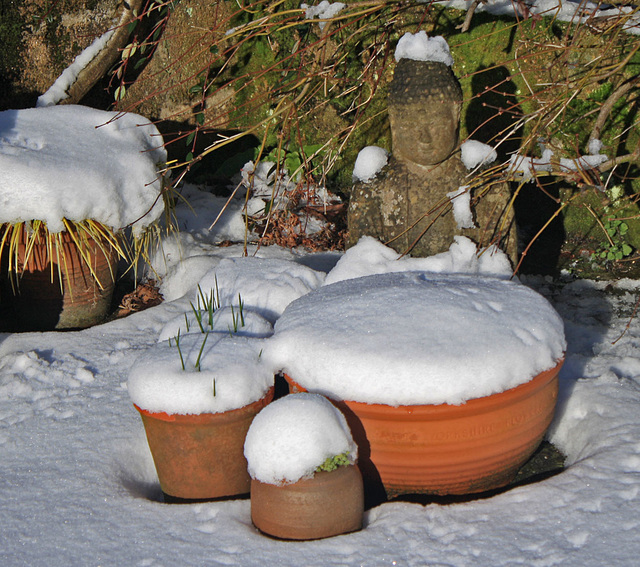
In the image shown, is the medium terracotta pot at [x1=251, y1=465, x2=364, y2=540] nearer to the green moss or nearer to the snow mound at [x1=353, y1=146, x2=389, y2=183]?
the green moss

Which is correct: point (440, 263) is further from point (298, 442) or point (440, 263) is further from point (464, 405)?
point (298, 442)

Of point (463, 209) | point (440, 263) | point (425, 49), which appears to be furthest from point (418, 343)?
point (425, 49)

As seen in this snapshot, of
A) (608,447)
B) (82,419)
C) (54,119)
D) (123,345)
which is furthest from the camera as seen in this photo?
(54,119)

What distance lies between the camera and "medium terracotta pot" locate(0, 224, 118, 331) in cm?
301

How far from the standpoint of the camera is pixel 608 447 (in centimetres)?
194

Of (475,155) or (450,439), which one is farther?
(475,155)

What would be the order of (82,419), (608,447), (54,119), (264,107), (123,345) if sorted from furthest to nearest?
(264,107) < (54,119) < (123,345) < (82,419) < (608,447)

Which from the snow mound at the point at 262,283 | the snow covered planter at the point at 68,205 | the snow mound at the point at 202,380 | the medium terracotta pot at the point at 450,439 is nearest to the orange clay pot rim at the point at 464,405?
the medium terracotta pot at the point at 450,439

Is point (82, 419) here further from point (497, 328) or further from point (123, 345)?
point (497, 328)

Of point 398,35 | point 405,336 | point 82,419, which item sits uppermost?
point 398,35

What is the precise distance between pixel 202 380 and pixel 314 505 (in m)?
0.47

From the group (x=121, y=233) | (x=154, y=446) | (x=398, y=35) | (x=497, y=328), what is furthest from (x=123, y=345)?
(x=398, y=35)

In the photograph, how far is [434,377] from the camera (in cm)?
169

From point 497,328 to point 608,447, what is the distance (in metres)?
0.53
